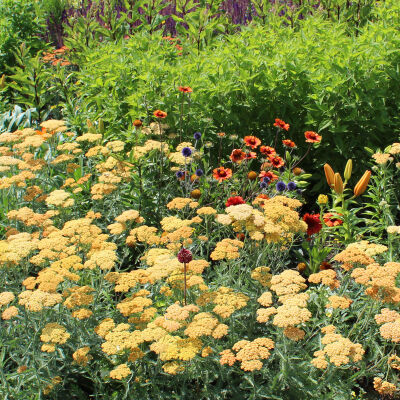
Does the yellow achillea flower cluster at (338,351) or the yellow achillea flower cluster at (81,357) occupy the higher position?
the yellow achillea flower cluster at (338,351)

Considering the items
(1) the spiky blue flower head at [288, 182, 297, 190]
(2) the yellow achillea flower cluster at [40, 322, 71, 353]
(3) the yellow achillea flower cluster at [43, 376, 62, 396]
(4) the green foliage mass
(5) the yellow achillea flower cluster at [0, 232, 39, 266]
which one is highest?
(4) the green foliage mass

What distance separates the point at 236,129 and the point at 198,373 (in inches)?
98.2

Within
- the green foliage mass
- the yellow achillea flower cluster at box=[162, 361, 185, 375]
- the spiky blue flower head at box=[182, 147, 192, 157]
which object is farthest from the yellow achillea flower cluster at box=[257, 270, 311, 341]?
the green foliage mass

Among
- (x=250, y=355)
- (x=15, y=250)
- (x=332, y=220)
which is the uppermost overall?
(x=15, y=250)

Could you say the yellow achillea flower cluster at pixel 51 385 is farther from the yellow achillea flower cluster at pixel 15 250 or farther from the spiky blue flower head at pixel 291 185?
the spiky blue flower head at pixel 291 185

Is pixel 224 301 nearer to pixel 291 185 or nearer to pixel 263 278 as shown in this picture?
pixel 263 278

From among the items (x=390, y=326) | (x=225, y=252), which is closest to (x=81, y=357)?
(x=225, y=252)

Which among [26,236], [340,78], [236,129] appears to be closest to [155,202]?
[236,129]

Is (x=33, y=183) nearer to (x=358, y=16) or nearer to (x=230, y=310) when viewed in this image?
(x=230, y=310)

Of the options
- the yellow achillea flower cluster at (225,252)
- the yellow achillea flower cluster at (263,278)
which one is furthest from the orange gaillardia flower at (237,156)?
the yellow achillea flower cluster at (263,278)

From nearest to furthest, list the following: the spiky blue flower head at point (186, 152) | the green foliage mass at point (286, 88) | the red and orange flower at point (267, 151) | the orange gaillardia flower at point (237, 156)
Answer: the spiky blue flower head at point (186, 152) < the orange gaillardia flower at point (237, 156) < the red and orange flower at point (267, 151) < the green foliage mass at point (286, 88)

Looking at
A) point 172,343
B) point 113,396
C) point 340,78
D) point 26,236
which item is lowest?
point 113,396

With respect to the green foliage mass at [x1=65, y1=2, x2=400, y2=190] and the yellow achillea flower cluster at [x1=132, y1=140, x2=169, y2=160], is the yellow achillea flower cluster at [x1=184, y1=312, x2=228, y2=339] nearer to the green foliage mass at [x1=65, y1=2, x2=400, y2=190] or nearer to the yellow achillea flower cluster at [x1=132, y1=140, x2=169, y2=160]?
the yellow achillea flower cluster at [x1=132, y1=140, x2=169, y2=160]

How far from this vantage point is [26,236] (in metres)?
2.62
